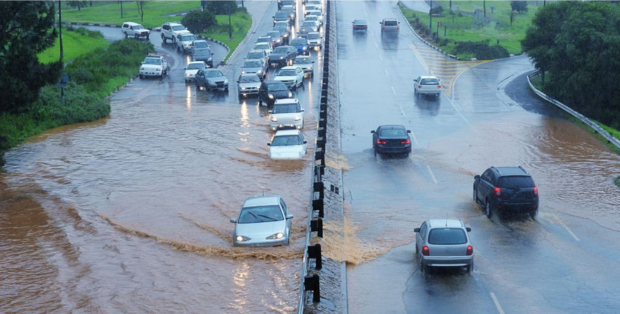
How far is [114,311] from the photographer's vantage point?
784 inches

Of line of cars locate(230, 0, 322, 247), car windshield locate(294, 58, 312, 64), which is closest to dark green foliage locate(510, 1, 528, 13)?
line of cars locate(230, 0, 322, 247)

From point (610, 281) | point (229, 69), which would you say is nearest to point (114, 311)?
point (610, 281)

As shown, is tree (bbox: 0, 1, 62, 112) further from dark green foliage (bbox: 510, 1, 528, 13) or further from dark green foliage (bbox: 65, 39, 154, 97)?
dark green foliage (bbox: 510, 1, 528, 13)

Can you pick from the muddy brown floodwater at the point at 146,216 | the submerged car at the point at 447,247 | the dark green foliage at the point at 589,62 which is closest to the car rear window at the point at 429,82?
the dark green foliage at the point at 589,62

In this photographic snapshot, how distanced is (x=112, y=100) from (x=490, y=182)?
31.5 m

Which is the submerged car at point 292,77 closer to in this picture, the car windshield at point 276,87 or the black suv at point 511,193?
the car windshield at point 276,87

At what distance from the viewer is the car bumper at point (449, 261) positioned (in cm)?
2066

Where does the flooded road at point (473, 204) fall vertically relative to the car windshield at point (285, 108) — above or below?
below

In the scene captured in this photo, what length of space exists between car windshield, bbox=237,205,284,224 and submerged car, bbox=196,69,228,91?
102 feet

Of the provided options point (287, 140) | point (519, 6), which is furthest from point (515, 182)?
point (519, 6)

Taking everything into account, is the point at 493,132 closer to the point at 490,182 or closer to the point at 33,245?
the point at 490,182

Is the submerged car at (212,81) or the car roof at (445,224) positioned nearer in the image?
the car roof at (445,224)

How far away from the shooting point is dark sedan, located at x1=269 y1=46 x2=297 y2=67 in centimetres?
6324

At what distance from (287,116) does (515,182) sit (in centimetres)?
1729
